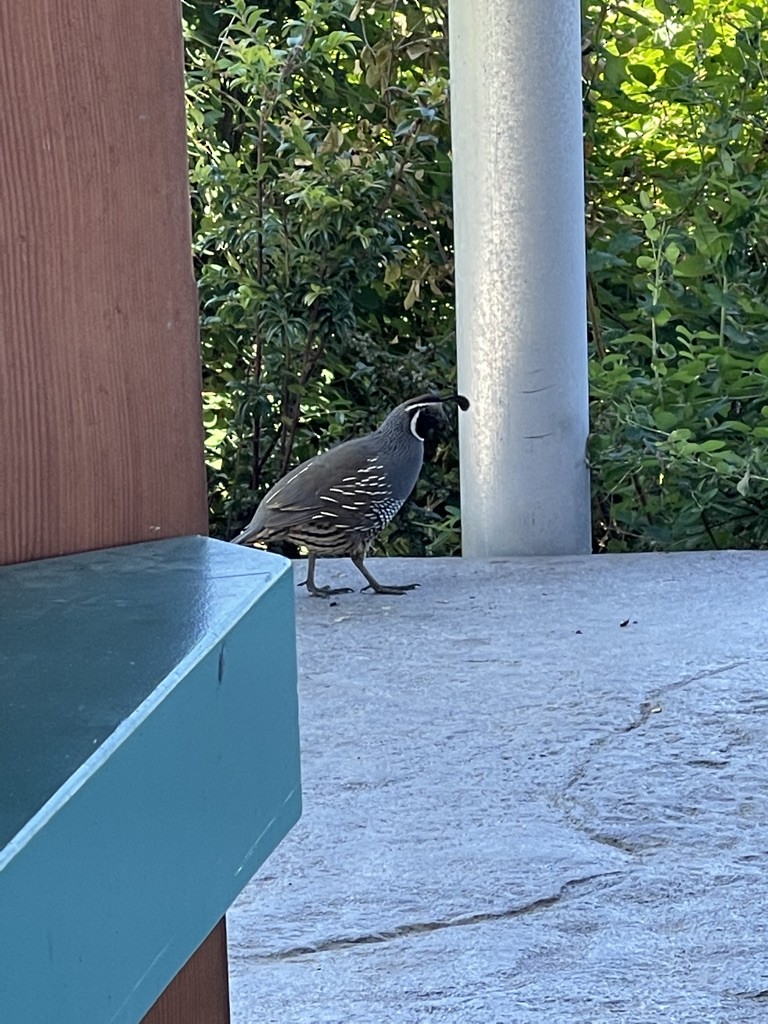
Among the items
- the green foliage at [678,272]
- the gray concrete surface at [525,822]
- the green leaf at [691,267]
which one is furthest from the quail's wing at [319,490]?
the green leaf at [691,267]

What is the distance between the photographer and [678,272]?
239 inches

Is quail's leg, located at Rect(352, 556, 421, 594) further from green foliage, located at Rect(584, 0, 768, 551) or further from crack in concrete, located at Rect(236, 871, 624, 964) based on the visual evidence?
crack in concrete, located at Rect(236, 871, 624, 964)

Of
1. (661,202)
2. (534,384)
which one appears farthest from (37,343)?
(661,202)

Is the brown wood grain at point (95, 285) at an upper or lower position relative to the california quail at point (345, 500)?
upper

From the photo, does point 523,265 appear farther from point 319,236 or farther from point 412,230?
point 412,230

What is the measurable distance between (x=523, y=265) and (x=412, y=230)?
5.28ft

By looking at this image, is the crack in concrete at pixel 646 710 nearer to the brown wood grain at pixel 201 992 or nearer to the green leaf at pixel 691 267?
the brown wood grain at pixel 201 992

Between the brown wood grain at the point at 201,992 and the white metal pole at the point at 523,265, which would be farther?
the white metal pole at the point at 523,265

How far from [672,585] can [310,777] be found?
75.8 inches

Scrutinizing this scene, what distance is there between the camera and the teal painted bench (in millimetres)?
541

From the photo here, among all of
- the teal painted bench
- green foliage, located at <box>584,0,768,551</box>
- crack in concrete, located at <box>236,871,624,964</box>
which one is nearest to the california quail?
green foliage, located at <box>584,0,768,551</box>

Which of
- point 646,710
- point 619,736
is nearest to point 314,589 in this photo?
point 646,710

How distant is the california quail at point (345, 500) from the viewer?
4.73m

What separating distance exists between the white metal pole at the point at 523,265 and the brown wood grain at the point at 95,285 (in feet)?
13.6
